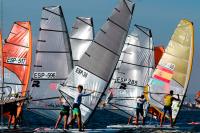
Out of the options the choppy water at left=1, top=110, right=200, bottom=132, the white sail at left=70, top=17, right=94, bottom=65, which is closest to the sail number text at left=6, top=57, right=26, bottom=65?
the white sail at left=70, top=17, right=94, bottom=65

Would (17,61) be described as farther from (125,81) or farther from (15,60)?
(125,81)

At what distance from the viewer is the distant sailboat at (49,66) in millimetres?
39594

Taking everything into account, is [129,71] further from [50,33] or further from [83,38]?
[50,33]

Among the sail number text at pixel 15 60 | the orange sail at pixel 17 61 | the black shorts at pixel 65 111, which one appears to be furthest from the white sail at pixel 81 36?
the black shorts at pixel 65 111

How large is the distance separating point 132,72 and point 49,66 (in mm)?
9849

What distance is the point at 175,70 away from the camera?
145ft

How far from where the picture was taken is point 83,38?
1826 inches

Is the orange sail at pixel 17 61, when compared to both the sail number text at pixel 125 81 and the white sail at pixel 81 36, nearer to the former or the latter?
the white sail at pixel 81 36

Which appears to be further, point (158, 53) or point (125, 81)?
point (158, 53)

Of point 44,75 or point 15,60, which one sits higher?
point 15,60

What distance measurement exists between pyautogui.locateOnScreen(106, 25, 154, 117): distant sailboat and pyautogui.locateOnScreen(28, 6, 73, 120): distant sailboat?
7.41 meters

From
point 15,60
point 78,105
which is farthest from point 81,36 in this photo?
point 78,105

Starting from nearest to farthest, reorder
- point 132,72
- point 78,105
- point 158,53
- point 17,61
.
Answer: point 78,105 → point 17,61 → point 132,72 → point 158,53

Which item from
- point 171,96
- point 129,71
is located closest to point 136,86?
point 129,71
